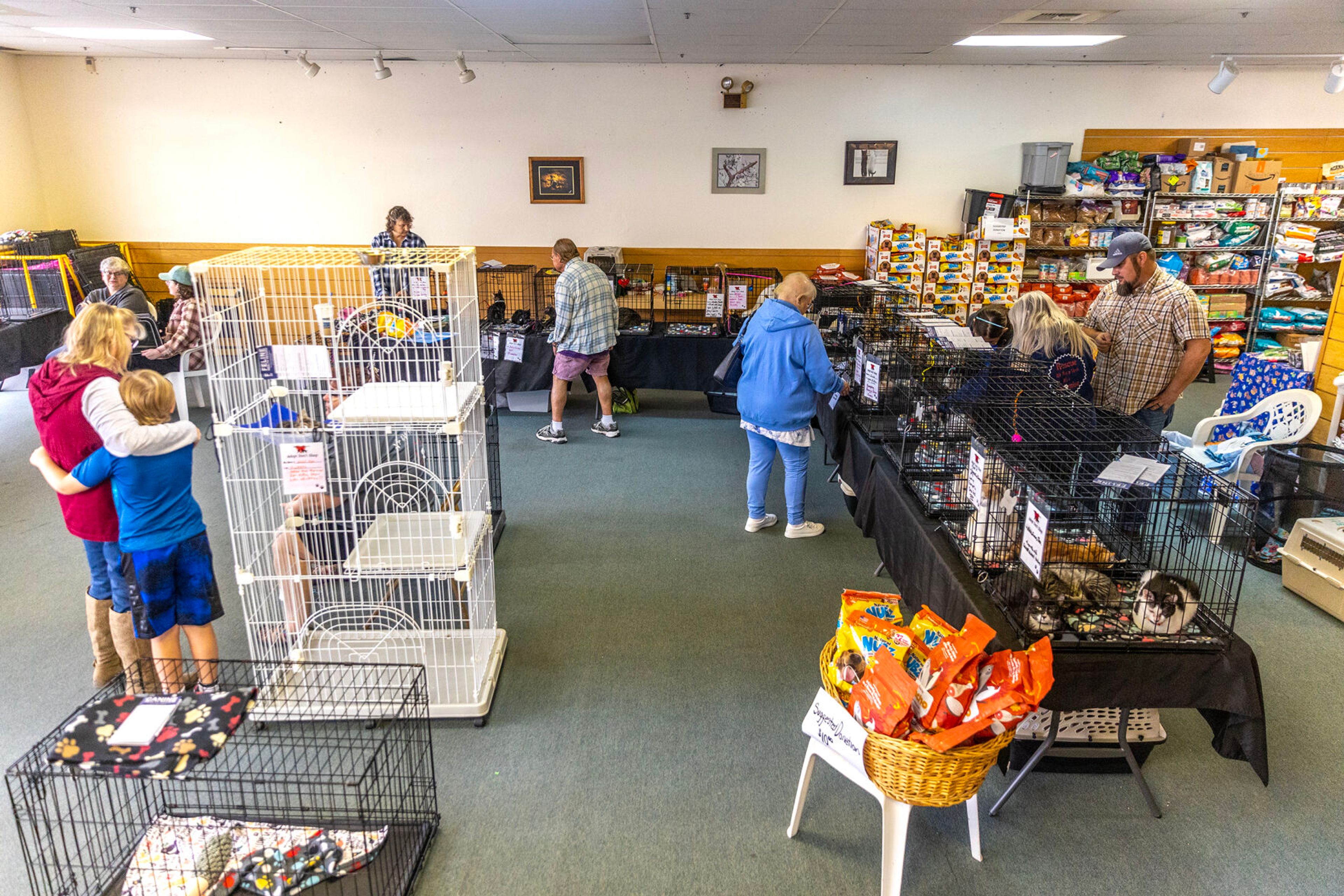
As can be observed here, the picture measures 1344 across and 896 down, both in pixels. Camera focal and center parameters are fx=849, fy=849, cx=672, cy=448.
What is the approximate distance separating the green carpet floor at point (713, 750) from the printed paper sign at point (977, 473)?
980 mm

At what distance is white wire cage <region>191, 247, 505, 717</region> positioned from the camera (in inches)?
115

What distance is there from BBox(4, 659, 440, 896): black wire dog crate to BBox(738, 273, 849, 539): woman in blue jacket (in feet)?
7.17

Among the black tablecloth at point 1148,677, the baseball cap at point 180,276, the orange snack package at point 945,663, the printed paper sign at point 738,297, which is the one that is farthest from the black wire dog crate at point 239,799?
the printed paper sign at point 738,297

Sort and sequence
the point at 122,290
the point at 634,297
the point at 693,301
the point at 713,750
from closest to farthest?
the point at 713,750, the point at 122,290, the point at 634,297, the point at 693,301

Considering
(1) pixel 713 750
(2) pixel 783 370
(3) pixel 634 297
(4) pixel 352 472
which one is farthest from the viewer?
(3) pixel 634 297

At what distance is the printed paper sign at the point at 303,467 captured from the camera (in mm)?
2902

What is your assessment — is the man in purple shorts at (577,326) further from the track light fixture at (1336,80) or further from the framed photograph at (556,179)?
the track light fixture at (1336,80)

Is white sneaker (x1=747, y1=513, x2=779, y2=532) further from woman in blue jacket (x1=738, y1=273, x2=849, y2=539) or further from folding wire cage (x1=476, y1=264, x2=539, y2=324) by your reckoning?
folding wire cage (x1=476, y1=264, x2=539, y2=324)

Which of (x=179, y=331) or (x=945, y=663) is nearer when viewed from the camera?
(x=945, y=663)

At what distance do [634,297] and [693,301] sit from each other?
57 centimetres

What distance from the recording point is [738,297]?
22.7ft

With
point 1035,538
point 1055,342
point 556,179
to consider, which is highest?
point 556,179

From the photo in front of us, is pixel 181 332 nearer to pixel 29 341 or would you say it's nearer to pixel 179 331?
pixel 179 331

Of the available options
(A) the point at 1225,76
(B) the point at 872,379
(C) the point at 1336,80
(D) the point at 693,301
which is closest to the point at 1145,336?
(B) the point at 872,379
